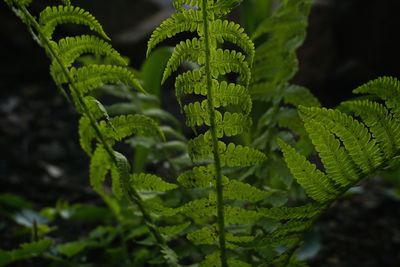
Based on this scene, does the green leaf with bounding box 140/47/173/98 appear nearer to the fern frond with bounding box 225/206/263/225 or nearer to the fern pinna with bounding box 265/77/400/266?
the fern frond with bounding box 225/206/263/225

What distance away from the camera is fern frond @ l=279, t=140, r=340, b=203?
921 millimetres

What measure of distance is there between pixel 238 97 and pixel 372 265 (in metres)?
0.95

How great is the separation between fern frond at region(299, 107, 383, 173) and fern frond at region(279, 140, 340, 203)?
6 centimetres

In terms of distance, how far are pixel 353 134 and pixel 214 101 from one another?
8.6 inches

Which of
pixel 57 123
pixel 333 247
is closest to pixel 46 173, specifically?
pixel 57 123

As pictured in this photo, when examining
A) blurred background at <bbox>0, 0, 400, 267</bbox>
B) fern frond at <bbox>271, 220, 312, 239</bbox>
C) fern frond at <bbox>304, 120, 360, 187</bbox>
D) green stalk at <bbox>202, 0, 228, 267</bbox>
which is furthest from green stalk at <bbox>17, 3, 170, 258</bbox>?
blurred background at <bbox>0, 0, 400, 267</bbox>

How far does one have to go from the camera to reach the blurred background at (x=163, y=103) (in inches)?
76.6

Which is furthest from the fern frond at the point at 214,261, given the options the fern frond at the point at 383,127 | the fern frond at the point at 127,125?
the fern frond at the point at 383,127

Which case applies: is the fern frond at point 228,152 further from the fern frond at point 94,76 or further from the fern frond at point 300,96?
the fern frond at point 300,96

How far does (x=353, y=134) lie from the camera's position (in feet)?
2.99

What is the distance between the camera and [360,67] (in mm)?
3309

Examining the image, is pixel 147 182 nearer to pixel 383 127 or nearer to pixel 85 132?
pixel 85 132

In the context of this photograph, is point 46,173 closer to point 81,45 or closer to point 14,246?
point 14,246

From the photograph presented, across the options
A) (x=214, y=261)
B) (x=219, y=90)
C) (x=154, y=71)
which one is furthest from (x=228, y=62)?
(x=154, y=71)
